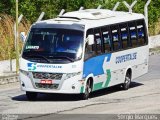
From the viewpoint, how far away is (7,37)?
33500 millimetres

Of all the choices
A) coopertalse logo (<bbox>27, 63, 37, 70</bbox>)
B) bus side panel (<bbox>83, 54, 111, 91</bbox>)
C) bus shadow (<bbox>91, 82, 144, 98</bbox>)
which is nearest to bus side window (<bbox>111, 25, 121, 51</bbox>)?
bus side panel (<bbox>83, 54, 111, 91</bbox>)

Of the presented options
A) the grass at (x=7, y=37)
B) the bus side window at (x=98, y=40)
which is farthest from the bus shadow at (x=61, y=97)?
the grass at (x=7, y=37)

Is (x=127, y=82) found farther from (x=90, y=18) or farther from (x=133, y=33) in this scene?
(x=90, y=18)

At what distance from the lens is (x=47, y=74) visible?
22.7m

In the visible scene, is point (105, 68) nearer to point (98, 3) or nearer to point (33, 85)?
point (33, 85)

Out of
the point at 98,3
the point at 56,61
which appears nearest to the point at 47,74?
the point at 56,61

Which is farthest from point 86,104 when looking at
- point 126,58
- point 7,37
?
point 7,37

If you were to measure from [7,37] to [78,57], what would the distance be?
11099mm

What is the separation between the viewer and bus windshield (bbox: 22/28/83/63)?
2288 centimetres

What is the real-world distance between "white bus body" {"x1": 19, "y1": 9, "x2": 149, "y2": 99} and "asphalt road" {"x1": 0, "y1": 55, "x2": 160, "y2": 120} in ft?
1.59

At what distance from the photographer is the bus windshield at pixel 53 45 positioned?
75.0 ft

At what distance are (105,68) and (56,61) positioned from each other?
8.37 feet

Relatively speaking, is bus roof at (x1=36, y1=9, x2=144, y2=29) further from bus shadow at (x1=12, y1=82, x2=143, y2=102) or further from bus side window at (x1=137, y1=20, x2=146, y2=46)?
bus shadow at (x1=12, y1=82, x2=143, y2=102)

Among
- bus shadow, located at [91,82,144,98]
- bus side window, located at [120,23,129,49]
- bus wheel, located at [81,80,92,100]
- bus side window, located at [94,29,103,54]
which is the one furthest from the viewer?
bus side window, located at [120,23,129,49]
